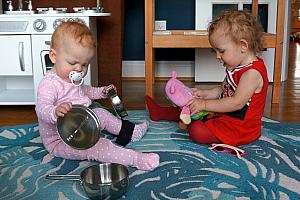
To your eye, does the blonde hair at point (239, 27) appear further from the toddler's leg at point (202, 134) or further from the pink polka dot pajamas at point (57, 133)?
the pink polka dot pajamas at point (57, 133)

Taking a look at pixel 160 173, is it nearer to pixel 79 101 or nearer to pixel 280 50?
pixel 79 101

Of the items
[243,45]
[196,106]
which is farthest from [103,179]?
[243,45]

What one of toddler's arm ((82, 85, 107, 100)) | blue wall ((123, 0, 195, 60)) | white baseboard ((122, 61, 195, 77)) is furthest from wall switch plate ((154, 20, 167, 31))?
toddler's arm ((82, 85, 107, 100))

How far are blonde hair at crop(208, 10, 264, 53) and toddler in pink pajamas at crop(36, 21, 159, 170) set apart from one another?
419mm

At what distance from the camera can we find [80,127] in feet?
3.53

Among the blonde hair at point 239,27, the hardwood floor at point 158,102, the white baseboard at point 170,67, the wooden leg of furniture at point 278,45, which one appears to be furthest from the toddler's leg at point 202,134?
the white baseboard at point 170,67

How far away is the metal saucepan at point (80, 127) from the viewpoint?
1.07m

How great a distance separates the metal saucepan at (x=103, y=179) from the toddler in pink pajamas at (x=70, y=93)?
11 cm

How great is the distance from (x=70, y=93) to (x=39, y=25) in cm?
78

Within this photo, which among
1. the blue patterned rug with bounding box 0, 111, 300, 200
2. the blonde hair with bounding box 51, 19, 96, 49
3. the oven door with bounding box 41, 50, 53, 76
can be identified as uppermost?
the blonde hair with bounding box 51, 19, 96, 49

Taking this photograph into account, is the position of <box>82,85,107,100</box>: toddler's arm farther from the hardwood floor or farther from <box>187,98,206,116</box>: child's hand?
the hardwood floor

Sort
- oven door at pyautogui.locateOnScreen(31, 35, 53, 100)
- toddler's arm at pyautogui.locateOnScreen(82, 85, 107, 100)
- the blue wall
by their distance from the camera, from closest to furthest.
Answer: toddler's arm at pyautogui.locateOnScreen(82, 85, 107, 100) → oven door at pyautogui.locateOnScreen(31, 35, 53, 100) → the blue wall

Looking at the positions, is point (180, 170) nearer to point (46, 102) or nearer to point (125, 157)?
point (125, 157)

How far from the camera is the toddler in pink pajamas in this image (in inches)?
46.1
